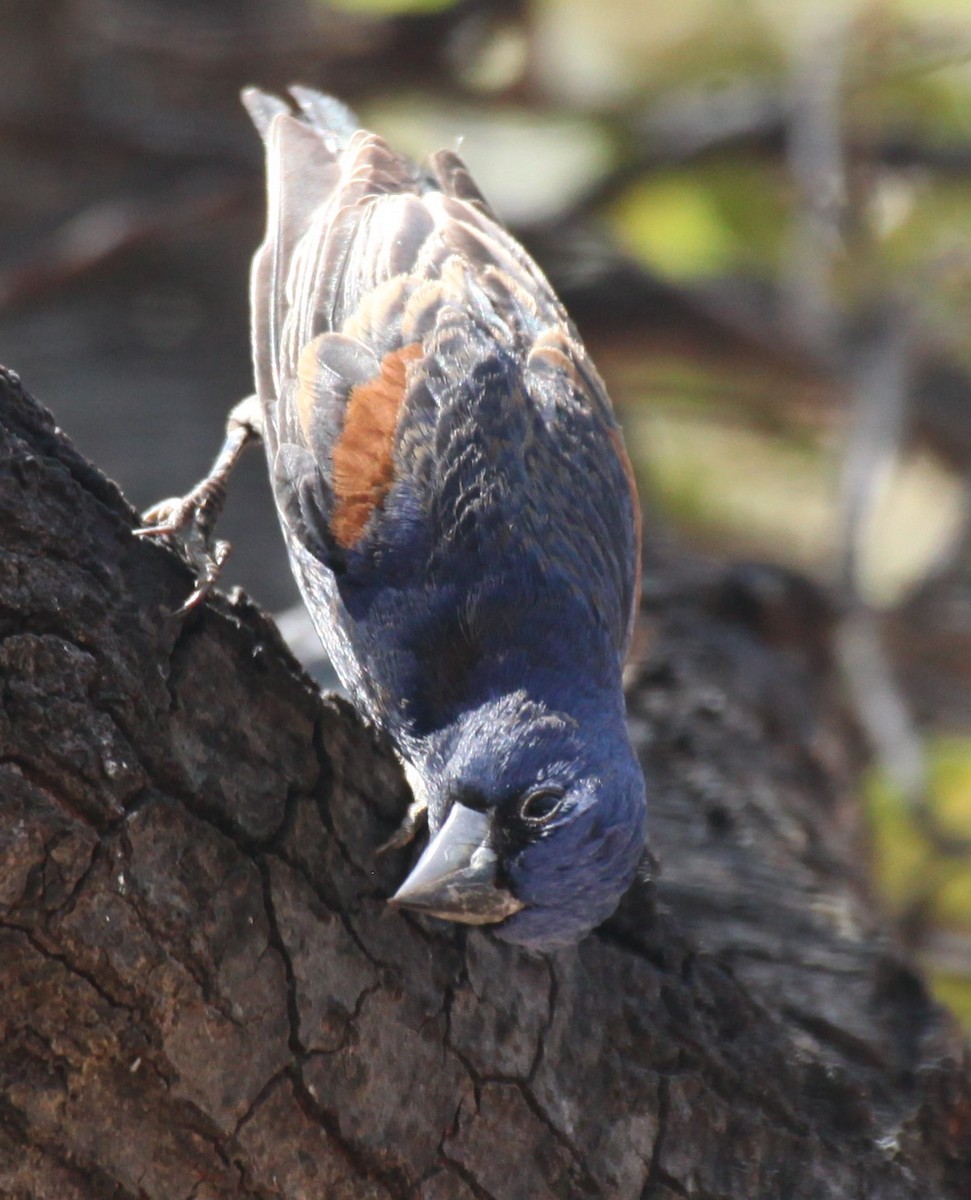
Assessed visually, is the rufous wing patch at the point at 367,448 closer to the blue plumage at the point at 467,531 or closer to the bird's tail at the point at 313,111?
the blue plumage at the point at 467,531

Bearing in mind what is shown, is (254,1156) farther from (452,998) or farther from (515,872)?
(515,872)

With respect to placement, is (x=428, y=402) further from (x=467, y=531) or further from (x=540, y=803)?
(x=540, y=803)

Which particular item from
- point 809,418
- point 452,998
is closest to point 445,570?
point 452,998

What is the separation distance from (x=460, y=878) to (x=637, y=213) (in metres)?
4.76

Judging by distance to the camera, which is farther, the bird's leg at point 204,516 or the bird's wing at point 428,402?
the bird's wing at point 428,402

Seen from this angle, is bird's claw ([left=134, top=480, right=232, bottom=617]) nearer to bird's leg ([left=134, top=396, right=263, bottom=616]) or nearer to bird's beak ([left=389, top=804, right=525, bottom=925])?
bird's leg ([left=134, top=396, right=263, bottom=616])

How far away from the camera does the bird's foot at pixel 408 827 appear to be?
244cm

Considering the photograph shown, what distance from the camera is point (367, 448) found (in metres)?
3.35

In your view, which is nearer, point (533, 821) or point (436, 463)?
point (533, 821)

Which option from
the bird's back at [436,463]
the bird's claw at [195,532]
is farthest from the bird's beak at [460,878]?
the bird's claw at [195,532]

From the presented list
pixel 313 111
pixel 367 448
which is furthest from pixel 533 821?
pixel 313 111

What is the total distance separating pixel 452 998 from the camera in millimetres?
2326

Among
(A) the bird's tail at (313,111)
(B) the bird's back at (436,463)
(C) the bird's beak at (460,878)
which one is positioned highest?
(A) the bird's tail at (313,111)

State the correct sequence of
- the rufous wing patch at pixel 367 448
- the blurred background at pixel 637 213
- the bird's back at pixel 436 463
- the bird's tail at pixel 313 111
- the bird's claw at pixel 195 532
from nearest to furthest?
1. the bird's claw at pixel 195 532
2. the bird's back at pixel 436 463
3. the rufous wing patch at pixel 367 448
4. the bird's tail at pixel 313 111
5. the blurred background at pixel 637 213
